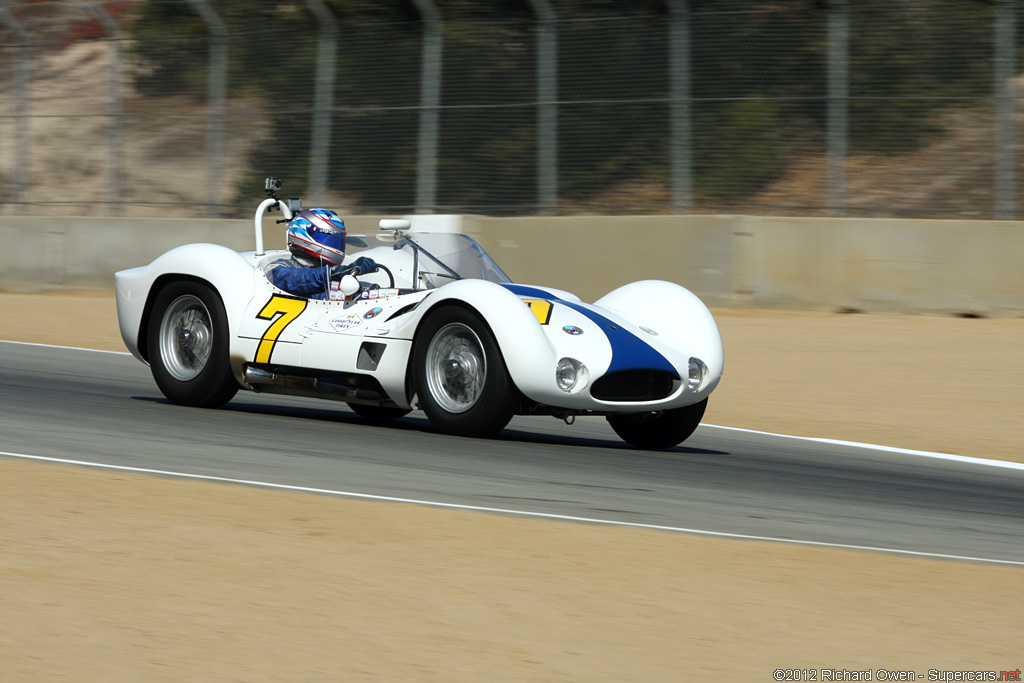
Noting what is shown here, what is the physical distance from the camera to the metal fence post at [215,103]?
1858 cm

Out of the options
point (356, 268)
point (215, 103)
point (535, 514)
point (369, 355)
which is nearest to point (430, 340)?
point (369, 355)

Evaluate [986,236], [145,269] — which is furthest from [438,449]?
[986,236]

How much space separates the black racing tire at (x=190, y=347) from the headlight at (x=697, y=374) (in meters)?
3.06


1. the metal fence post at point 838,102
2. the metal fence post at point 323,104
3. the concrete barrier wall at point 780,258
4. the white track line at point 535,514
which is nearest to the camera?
the white track line at point 535,514

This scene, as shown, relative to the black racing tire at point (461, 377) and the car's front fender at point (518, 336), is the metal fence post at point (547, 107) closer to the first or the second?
the black racing tire at point (461, 377)

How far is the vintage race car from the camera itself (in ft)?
25.2

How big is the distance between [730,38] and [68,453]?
10.5 m

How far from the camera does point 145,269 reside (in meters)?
9.58

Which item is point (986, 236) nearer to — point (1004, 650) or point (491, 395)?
point (491, 395)

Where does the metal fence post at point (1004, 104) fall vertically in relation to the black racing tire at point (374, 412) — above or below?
above

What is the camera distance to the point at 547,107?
16.4 metres

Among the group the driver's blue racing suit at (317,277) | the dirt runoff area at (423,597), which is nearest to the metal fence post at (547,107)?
the driver's blue racing suit at (317,277)

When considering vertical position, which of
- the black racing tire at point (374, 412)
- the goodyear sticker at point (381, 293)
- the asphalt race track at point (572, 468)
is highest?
the goodyear sticker at point (381, 293)

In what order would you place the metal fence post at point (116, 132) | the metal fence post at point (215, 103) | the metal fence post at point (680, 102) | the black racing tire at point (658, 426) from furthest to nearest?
the metal fence post at point (116, 132)
the metal fence post at point (215, 103)
the metal fence post at point (680, 102)
the black racing tire at point (658, 426)
